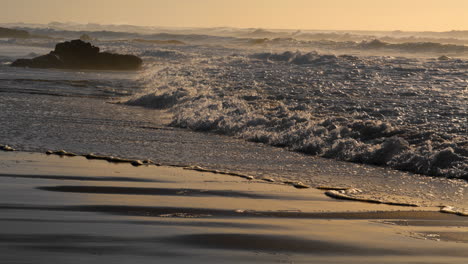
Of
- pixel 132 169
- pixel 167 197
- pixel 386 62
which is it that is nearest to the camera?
pixel 167 197

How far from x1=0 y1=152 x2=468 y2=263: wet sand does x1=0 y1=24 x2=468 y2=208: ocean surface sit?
38.3 inches

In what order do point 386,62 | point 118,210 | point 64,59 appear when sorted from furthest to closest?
point 64,59, point 386,62, point 118,210

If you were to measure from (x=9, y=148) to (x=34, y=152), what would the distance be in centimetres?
38

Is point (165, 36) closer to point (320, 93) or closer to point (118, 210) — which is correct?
point (320, 93)

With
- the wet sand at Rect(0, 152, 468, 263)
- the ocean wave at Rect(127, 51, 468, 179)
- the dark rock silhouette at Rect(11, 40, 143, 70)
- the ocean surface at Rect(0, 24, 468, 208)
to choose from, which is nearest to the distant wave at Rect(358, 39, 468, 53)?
the ocean wave at Rect(127, 51, 468, 179)

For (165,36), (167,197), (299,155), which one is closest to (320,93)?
(299,155)

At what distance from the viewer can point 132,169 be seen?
26.9ft

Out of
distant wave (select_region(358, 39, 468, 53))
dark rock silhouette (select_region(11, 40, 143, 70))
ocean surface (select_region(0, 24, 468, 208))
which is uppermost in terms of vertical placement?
distant wave (select_region(358, 39, 468, 53))

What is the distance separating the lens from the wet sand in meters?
4.49

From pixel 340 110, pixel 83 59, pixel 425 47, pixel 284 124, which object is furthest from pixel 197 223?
pixel 425 47

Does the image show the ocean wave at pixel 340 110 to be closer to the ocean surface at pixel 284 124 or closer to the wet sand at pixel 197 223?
the ocean surface at pixel 284 124

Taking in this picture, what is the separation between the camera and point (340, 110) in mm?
12969

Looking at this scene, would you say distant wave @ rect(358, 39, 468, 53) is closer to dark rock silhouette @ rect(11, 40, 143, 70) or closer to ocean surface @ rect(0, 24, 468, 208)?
dark rock silhouette @ rect(11, 40, 143, 70)

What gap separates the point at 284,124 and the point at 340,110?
1.58 m
